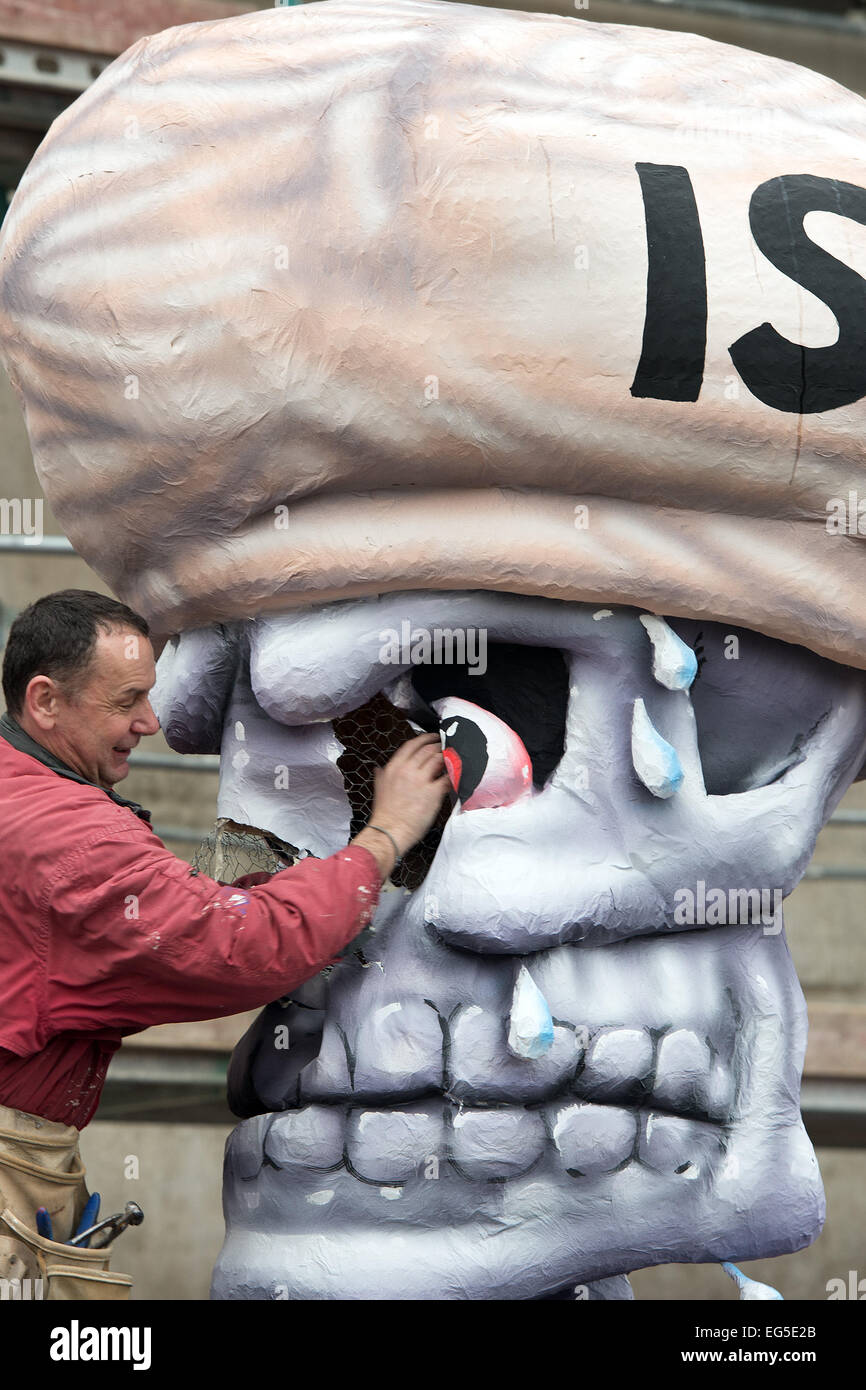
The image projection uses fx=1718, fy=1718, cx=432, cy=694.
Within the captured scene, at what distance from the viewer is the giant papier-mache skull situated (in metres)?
1.51

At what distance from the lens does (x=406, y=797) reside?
1.61 meters

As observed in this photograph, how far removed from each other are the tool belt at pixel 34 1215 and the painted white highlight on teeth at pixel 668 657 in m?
0.68

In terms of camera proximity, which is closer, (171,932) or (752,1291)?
(171,932)

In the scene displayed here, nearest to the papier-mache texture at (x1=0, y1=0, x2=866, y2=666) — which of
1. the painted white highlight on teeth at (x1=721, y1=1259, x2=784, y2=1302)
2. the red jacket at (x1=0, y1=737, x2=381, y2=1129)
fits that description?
the red jacket at (x1=0, y1=737, x2=381, y2=1129)

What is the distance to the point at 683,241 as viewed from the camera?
60.6 inches

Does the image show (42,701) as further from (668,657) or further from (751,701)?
(751,701)

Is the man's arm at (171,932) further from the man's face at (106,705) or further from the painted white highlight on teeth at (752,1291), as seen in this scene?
the painted white highlight on teeth at (752,1291)

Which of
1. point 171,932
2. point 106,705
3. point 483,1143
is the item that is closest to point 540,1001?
point 483,1143

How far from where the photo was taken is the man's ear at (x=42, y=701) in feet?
5.03

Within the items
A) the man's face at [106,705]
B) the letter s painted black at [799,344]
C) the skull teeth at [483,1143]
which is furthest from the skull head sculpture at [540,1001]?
the letter s painted black at [799,344]

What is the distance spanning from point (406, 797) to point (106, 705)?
290 mm

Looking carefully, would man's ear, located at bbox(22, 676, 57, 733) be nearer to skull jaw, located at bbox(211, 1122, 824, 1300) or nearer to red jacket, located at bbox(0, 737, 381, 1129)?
red jacket, located at bbox(0, 737, 381, 1129)

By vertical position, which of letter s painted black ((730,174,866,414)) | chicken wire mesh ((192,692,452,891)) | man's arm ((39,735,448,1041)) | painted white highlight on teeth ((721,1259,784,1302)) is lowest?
painted white highlight on teeth ((721,1259,784,1302))

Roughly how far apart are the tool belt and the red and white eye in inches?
18.5
